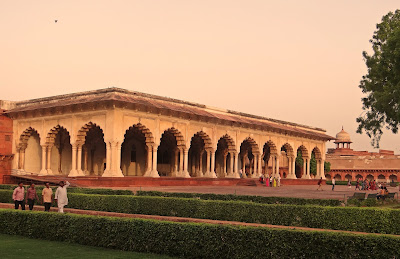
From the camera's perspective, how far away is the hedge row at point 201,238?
734cm

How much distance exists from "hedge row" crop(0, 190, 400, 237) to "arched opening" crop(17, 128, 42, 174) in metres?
16.9

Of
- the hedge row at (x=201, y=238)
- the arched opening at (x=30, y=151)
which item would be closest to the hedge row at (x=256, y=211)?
the hedge row at (x=201, y=238)

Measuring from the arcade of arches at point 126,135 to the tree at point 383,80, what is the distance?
10.4m

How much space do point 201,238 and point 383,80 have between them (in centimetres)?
1978

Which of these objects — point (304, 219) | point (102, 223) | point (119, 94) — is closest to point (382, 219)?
point (304, 219)

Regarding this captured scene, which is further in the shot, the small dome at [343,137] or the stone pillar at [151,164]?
the small dome at [343,137]

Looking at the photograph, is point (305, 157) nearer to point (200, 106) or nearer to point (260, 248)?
point (200, 106)

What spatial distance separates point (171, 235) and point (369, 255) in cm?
347

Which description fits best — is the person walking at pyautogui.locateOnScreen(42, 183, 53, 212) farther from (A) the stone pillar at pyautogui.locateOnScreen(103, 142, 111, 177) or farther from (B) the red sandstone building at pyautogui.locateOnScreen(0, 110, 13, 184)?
(B) the red sandstone building at pyautogui.locateOnScreen(0, 110, 13, 184)

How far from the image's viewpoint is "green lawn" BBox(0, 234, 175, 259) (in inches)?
339

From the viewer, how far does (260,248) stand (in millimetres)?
8008

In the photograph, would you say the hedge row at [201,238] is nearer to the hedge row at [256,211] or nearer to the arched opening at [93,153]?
Result: the hedge row at [256,211]

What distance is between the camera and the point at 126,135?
113ft

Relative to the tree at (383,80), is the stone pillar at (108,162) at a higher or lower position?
lower
